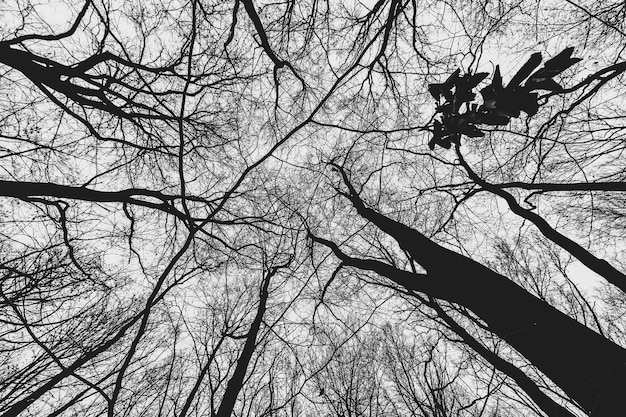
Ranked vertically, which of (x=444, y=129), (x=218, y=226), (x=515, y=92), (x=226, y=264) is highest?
(x=218, y=226)

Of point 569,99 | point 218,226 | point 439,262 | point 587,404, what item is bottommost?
point 587,404

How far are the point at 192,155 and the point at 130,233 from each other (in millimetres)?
1624

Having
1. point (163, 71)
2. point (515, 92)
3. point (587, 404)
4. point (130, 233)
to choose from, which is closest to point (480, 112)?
point (515, 92)

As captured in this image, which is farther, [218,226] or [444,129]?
[218,226]

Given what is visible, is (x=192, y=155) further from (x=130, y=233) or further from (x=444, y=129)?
(x=444, y=129)

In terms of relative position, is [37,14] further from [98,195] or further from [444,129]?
[444,129]

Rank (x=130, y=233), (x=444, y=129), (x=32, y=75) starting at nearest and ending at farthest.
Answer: (x=444, y=129) → (x=32, y=75) → (x=130, y=233)

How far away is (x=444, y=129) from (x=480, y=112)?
12.9 inches

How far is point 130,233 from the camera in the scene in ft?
15.8

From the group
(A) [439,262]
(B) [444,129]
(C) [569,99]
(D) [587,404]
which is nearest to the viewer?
(D) [587,404]

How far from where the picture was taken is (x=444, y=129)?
8.41ft

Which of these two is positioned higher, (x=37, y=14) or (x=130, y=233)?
(x=37, y=14)

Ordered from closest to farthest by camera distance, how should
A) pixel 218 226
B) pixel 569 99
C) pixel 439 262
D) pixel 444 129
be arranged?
pixel 444 129, pixel 439 262, pixel 569 99, pixel 218 226

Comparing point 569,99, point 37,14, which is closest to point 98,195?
point 37,14
